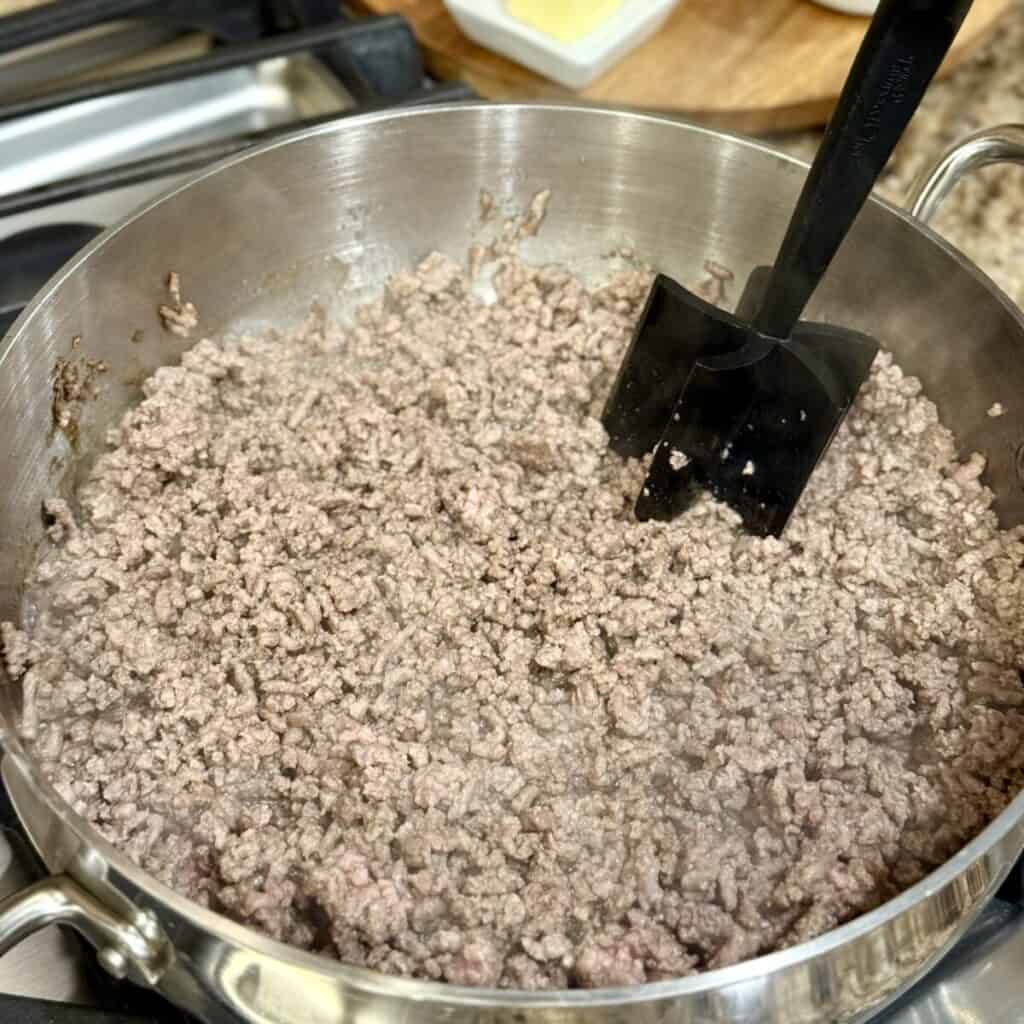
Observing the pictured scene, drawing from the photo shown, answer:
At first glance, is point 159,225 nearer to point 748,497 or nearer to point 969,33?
point 748,497

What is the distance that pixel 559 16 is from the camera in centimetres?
137

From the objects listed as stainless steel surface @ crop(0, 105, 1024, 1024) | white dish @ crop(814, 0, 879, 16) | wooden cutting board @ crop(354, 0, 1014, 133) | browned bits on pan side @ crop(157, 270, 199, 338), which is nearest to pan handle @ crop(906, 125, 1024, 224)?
stainless steel surface @ crop(0, 105, 1024, 1024)

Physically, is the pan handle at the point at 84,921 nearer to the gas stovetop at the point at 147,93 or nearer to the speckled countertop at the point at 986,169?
the gas stovetop at the point at 147,93

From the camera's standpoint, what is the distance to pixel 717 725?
0.92 metres

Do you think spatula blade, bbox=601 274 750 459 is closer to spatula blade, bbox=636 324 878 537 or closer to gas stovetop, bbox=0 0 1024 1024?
spatula blade, bbox=636 324 878 537

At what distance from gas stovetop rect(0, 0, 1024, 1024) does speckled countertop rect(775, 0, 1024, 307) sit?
1.74 feet

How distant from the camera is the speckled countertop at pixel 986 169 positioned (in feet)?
4.53

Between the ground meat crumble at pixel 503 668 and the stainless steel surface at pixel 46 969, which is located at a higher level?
the ground meat crumble at pixel 503 668

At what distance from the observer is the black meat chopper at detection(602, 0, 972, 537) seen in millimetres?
870

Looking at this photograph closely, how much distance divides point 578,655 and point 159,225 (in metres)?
0.55

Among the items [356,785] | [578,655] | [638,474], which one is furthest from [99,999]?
[638,474]

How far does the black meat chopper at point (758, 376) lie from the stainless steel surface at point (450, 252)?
15 centimetres

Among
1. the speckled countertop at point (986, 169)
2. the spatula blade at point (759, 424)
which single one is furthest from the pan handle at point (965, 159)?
the speckled countertop at point (986, 169)

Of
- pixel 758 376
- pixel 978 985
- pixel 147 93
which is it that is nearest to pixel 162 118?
pixel 147 93
